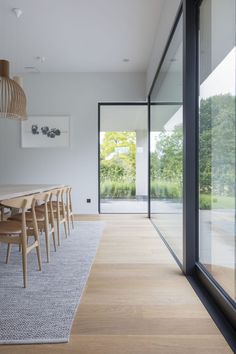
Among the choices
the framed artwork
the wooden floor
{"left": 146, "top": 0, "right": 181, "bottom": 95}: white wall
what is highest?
{"left": 146, "top": 0, "right": 181, "bottom": 95}: white wall

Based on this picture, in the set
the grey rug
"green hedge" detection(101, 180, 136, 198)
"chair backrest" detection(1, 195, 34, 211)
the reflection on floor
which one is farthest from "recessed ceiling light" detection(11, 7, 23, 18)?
the reflection on floor

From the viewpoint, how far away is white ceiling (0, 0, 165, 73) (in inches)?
158

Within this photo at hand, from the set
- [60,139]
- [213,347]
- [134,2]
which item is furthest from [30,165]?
[213,347]

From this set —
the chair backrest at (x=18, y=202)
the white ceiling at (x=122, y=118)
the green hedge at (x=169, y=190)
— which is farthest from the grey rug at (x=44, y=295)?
the white ceiling at (x=122, y=118)

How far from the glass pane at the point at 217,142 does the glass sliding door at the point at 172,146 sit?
23.9 inches

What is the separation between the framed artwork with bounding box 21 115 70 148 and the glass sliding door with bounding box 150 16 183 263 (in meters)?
2.60

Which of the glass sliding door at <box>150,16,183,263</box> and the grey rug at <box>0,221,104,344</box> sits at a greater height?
the glass sliding door at <box>150,16,183,263</box>

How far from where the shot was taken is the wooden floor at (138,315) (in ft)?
5.40

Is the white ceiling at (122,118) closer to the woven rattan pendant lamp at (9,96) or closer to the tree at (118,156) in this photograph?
the tree at (118,156)

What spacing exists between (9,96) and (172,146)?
2.07 metres

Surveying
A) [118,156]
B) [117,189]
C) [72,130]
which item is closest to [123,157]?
[118,156]

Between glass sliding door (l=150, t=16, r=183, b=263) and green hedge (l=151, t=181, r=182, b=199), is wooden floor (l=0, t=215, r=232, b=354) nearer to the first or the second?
glass sliding door (l=150, t=16, r=183, b=263)

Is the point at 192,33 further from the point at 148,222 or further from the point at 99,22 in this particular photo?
the point at 148,222

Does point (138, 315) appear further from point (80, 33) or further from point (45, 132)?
point (45, 132)
